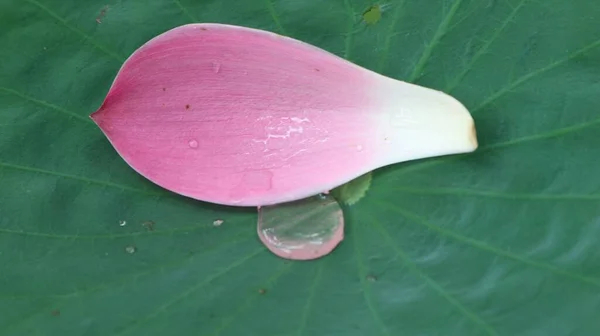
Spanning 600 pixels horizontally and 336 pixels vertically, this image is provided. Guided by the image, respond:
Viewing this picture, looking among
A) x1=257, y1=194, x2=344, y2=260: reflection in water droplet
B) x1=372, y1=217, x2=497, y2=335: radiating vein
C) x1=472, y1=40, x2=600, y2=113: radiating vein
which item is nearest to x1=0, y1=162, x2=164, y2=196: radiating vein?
x1=257, y1=194, x2=344, y2=260: reflection in water droplet

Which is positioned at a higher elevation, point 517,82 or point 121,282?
point 517,82

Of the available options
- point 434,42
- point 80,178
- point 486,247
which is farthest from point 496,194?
point 80,178

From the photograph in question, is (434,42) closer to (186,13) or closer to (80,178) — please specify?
(186,13)

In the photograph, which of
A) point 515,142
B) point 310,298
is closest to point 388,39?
point 515,142

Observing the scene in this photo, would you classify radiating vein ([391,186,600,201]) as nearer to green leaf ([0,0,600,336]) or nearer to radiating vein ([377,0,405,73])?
green leaf ([0,0,600,336])
